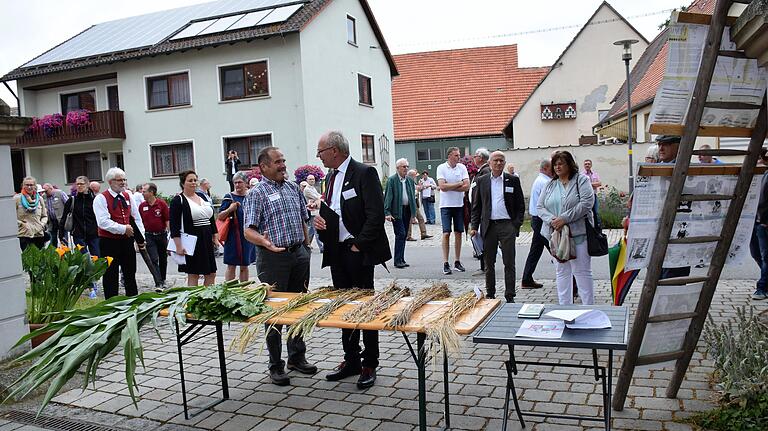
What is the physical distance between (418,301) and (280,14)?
23153 millimetres

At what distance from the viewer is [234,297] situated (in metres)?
4.49

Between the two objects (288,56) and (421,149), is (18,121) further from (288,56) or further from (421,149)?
(421,149)

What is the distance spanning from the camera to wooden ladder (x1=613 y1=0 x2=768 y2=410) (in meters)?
3.85

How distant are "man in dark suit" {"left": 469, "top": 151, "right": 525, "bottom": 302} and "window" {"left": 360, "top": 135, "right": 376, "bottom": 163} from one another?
845 inches

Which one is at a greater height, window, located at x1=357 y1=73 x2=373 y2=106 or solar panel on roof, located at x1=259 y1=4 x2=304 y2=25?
solar panel on roof, located at x1=259 y1=4 x2=304 y2=25

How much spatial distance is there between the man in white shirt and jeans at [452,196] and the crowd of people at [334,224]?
0.02 m

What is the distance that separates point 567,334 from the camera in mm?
3629

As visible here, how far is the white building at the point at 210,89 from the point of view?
25.2 m

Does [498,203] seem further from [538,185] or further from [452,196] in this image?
[452,196]

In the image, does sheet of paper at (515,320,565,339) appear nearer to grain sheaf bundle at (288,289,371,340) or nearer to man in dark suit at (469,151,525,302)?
grain sheaf bundle at (288,289,371,340)

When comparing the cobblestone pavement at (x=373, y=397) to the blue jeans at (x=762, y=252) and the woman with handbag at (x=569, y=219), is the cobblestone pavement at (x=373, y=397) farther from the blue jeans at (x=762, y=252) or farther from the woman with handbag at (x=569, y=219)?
the blue jeans at (x=762, y=252)

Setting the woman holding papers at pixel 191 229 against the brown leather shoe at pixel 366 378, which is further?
the woman holding papers at pixel 191 229

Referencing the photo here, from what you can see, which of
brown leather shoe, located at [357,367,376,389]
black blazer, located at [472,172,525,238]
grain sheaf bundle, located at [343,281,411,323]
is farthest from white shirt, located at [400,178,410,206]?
grain sheaf bundle, located at [343,281,411,323]

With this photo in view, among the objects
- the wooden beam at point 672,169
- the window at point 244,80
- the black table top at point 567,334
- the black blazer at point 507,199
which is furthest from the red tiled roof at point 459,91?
the black table top at point 567,334
